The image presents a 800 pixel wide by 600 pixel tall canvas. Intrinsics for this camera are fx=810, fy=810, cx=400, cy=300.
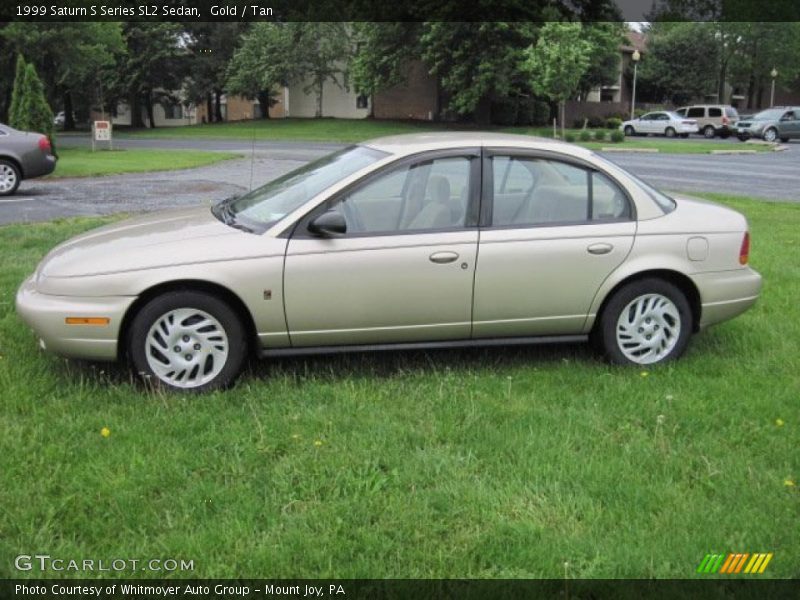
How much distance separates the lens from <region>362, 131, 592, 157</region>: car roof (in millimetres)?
5109

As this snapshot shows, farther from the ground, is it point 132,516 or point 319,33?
point 319,33

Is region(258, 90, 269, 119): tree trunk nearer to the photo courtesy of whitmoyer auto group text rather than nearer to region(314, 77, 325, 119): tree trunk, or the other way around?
region(314, 77, 325, 119): tree trunk

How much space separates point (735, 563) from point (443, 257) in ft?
7.84

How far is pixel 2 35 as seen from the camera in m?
28.7

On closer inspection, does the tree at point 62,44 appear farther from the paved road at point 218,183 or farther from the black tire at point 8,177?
the black tire at point 8,177

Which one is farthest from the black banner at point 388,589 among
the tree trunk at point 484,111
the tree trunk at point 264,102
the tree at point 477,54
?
the tree trunk at point 264,102

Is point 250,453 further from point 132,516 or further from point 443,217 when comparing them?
point 443,217

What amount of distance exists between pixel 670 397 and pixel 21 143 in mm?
12980

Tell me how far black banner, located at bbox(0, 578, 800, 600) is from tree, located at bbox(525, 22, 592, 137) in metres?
37.3

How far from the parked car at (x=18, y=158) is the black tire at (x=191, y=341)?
438 inches

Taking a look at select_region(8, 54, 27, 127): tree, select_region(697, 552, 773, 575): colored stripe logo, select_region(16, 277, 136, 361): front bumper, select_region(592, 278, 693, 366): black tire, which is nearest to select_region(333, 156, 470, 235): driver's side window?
select_region(592, 278, 693, 366): black tire

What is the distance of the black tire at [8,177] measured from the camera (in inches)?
553

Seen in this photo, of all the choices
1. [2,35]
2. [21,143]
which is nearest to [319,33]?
[2,35]

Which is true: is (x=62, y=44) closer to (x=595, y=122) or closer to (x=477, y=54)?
(x=477, y=54)
